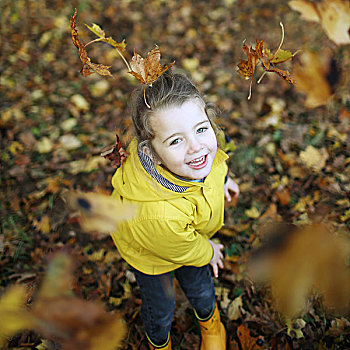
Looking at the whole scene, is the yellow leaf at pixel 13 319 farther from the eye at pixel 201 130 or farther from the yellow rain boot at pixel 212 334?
the eye at pixel 201 130

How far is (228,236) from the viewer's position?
2.45 m

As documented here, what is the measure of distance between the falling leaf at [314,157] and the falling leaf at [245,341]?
1364 mm

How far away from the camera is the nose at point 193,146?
1320mm

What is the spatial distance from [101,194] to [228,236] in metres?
1.05

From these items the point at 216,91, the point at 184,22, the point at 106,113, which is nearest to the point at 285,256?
the point at 216,91

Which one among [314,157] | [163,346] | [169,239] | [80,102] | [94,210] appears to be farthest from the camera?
[80,102]

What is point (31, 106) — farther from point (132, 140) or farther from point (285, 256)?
point (285, 256)

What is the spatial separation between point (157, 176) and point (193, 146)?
234mm

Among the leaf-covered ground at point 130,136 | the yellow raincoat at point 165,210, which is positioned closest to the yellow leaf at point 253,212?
the leaf-covered ground at point 130,136

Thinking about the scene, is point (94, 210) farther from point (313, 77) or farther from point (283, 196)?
point (313, 77)

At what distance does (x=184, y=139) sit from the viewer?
1.33 m

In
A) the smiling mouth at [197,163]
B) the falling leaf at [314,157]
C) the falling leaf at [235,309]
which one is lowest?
the falling leaf at [235,309]

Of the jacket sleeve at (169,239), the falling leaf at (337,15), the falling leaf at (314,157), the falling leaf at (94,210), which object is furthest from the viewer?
the falling leaf at (314,157)

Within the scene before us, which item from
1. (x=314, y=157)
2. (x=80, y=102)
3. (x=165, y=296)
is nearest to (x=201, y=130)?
(x=165, y=296)
